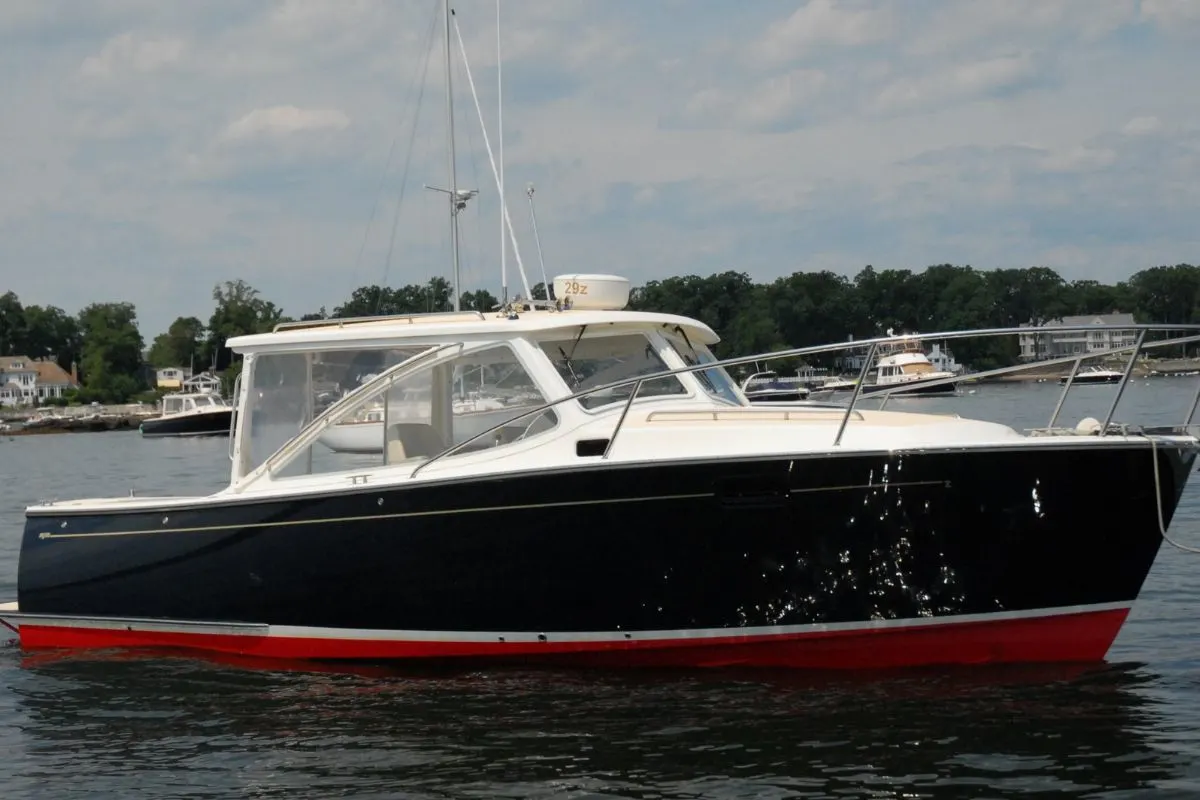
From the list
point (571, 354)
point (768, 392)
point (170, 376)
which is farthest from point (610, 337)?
point (170, 376)

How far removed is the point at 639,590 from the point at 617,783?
1.83 meters

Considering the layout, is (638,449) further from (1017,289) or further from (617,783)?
(1017,289)

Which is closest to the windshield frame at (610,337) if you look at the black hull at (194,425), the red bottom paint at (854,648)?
the red bottom paint at (854,648)

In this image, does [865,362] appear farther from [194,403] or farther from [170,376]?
[170,376]

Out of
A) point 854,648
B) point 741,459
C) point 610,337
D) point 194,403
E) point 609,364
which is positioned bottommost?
point 854,648

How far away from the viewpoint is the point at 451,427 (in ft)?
35.1

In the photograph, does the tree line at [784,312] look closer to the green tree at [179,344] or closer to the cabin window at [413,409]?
the green tree at [179,344]

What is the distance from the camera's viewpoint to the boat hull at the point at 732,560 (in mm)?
9195

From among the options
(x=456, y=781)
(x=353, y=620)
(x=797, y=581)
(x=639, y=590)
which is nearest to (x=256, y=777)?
(x=456, y=781)

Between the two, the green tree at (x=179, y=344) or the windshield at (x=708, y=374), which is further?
the green tree at (x=179, y=344)

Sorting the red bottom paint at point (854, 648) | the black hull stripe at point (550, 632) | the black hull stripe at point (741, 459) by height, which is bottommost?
the red bottom paint at point (854, 648)

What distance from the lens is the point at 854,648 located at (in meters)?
9.68

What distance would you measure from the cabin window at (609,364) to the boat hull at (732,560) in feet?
3.72

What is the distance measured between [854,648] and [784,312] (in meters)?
70.3
